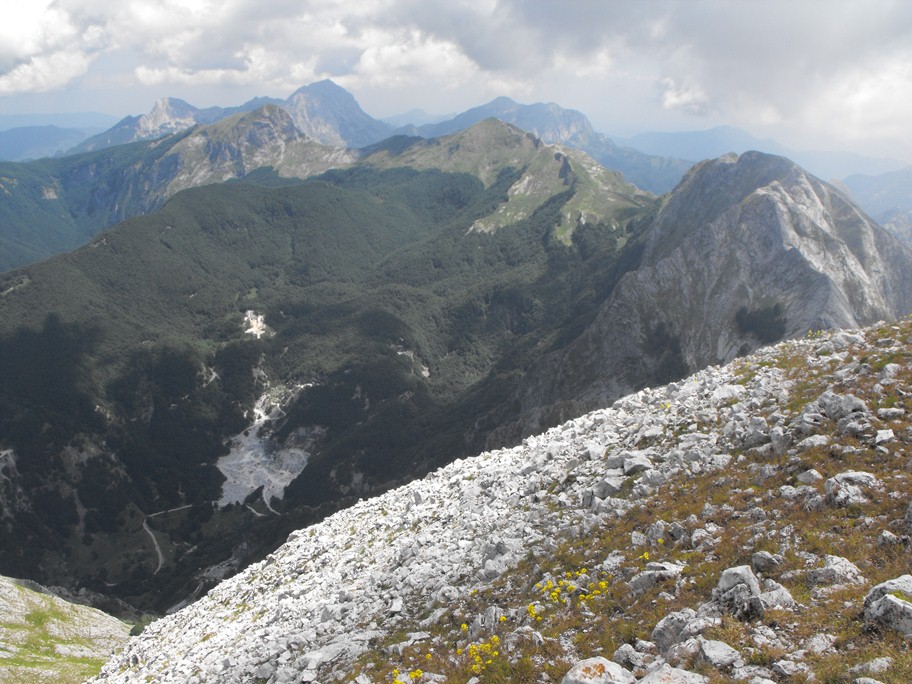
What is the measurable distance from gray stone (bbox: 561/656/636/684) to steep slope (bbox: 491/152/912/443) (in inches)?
3954

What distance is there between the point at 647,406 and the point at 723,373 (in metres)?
4.61

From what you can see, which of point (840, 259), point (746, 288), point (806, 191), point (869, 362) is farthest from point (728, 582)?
point (806, 191)

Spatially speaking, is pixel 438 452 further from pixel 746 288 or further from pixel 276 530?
pixel 746 288

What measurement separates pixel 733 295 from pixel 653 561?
126643mm

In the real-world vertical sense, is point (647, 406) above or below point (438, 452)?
above

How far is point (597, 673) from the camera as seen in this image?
1298 centimetres

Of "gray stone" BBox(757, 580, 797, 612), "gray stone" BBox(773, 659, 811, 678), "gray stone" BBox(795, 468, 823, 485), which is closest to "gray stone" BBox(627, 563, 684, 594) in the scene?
"gray stone" BBox(757, 580, 797, 612)

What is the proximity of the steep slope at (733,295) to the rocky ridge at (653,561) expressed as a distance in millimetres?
87347

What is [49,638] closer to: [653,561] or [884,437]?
[653,561]

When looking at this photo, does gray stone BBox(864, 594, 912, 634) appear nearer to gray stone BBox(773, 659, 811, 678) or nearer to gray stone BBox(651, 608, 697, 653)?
gray stone BBox(773, 659, 811, 678)

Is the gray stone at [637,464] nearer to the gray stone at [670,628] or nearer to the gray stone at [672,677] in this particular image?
the gray stone at [670,628]

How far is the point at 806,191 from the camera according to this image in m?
147

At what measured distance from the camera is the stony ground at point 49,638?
53625mm

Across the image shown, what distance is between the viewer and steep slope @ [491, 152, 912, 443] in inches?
4606
